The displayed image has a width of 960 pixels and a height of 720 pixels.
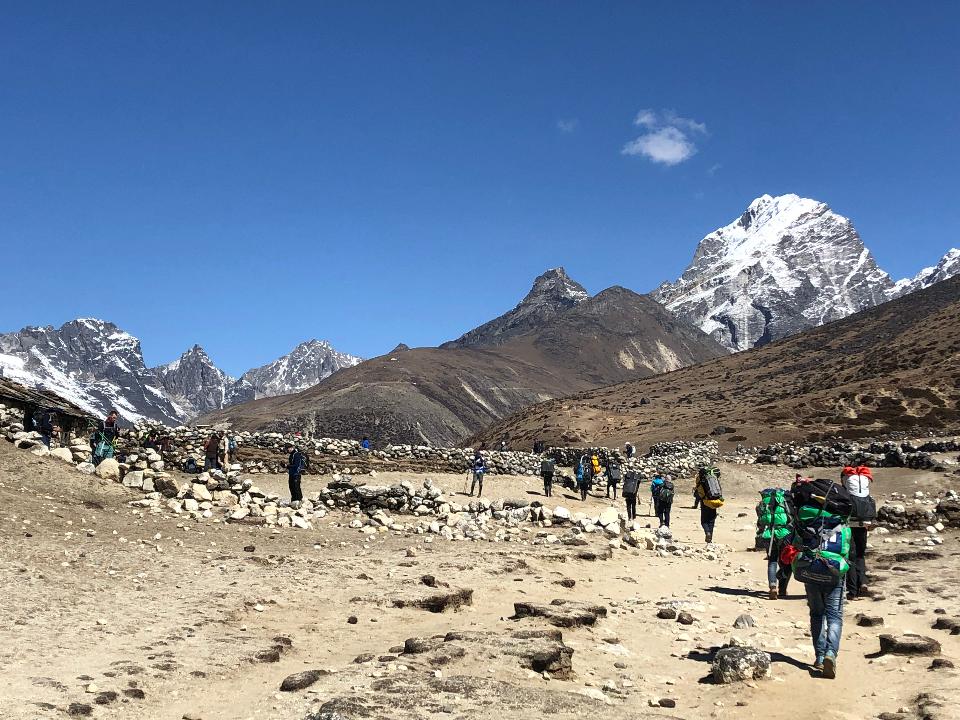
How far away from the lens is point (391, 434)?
125312mm

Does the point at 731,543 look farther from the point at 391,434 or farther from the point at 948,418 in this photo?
the point at 391,434

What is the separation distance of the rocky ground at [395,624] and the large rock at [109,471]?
695mm

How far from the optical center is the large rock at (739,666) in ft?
27.8

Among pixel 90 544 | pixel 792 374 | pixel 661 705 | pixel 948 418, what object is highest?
pixel 792 374

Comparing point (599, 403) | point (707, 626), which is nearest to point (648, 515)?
point (707, 626)

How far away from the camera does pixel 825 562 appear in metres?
8.76

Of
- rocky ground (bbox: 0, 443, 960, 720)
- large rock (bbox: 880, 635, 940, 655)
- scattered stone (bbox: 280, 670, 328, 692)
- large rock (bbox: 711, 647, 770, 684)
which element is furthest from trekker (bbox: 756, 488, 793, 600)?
scattered stone (bbox: 280, 670, 328, 692)

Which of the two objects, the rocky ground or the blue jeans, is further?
the blue jeans

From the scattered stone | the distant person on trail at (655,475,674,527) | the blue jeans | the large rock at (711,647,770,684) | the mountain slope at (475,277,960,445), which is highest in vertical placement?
the mountain slope at (475,277,960,445)

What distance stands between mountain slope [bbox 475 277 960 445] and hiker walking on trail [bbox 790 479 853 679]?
56.8 meters

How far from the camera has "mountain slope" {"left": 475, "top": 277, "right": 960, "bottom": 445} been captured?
6575cm

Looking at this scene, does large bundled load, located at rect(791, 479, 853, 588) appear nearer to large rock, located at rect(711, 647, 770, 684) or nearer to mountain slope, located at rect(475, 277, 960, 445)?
large rock, located at rect(711, 647, 770, 684)

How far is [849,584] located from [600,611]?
5.11 metres

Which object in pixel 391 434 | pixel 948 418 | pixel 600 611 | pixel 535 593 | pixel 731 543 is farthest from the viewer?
pixel 391 434
